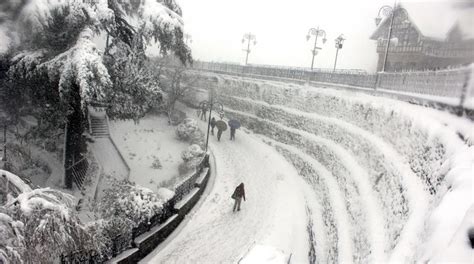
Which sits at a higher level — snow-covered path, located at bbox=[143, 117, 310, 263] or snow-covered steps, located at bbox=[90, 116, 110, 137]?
snow-covered steps, located at bbox=[90, 116, 110, 137]

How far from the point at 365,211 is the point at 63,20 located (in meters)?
10.6

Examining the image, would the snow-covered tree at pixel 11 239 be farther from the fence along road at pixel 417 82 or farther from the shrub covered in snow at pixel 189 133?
the shrub covered in snow at pixel 189 133

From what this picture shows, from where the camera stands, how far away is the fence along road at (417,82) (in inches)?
323

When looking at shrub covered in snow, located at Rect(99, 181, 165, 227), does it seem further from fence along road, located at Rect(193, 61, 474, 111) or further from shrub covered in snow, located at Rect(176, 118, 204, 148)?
shrub covered in snow, located at Rect(176, 118, 204, 148)

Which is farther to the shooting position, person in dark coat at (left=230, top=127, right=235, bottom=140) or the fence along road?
person in dark coat at (left=230, top=127, right=235, bottom=140)

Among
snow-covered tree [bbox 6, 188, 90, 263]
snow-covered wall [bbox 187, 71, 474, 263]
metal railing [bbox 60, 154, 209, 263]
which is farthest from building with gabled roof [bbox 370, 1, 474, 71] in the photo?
snow-covered tree [bbox 6, 188, 90, 263]

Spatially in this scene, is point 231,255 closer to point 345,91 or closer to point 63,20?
point 63,20

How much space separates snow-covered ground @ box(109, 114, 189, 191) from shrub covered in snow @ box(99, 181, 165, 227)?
3242mm

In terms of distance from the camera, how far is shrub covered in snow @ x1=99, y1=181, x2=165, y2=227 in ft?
33.5

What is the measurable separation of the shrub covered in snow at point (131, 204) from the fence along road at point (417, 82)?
8.89 metres

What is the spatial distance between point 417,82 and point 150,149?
13478 mm

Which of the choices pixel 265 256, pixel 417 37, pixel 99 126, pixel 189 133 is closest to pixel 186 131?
pixel 189 133

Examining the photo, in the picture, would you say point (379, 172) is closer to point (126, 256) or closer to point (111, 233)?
point (126, 256)

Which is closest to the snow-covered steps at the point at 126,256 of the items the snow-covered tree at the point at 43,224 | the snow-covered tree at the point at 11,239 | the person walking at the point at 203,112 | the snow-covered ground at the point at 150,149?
the snow-covered tree at the point at 43,224
